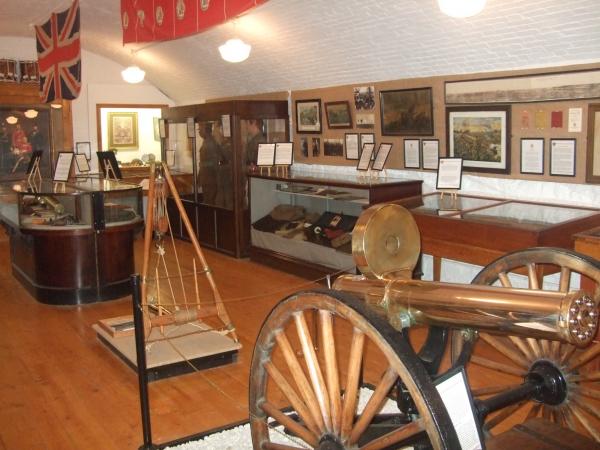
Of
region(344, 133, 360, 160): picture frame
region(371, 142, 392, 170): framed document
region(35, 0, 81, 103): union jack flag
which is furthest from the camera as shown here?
region(344, 133, 360, 160): picture frame

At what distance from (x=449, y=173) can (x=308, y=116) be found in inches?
126

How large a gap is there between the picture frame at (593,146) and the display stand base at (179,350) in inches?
128

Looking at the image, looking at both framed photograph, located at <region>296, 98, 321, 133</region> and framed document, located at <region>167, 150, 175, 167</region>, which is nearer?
framed photograph, located at <region>296, 98, 321, 133</region>

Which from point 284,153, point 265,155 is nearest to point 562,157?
point 284,153

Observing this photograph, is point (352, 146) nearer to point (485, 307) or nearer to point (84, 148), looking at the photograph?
point (84, 148)

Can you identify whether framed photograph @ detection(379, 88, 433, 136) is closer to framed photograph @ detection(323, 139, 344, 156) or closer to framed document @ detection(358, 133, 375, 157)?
framed document @ detection(358, 133, 375, 157)

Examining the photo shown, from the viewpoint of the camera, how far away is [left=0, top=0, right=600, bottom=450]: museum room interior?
239 centimetres

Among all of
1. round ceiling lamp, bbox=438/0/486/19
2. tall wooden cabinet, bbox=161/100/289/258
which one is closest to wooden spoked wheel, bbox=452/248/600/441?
round ceiling lamp, bbox=438/0/486/19

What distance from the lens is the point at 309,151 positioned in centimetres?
905

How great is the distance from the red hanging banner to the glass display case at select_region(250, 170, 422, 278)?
250 centimetres

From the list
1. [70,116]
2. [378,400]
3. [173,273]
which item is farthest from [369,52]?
[70,116]

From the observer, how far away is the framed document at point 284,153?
8852mm

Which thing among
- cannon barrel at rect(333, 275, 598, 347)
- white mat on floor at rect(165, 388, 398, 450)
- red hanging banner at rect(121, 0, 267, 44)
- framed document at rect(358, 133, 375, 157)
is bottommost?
white mat on floor at rect(165, 388, 398, 450)

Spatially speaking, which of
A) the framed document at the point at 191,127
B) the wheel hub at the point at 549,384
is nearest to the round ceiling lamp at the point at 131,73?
the framed document at the point at 191,127
